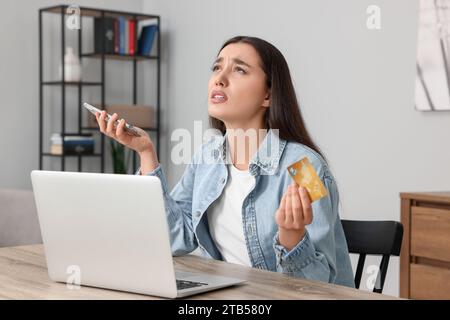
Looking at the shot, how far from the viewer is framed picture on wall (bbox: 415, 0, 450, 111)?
3.68 meters

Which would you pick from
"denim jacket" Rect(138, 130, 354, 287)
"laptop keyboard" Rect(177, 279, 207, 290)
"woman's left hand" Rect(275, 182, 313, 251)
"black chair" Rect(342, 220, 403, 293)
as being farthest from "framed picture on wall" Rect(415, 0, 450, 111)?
"laptop keyboard" Rect(177, 279, 207, 290)

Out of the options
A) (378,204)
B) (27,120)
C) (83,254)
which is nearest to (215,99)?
(83,254)

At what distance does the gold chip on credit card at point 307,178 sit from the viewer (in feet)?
4.63

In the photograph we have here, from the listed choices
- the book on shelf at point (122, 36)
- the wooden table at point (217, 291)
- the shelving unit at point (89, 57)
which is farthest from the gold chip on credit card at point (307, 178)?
the book on shelf at point (122, 36)

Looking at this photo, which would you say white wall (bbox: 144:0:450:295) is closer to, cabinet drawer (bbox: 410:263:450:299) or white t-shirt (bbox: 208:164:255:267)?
cabinet drawer (bbox: 410:263:450:299)

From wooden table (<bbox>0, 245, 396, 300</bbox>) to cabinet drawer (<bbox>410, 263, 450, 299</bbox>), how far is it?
152 centimetres

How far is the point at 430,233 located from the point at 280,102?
1321 mm

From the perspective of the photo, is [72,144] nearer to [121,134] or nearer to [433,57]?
[433,57]

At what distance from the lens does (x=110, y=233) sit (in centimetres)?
145

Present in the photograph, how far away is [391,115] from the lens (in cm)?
403

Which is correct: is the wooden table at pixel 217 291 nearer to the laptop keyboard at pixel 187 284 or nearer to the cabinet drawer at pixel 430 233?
the laptop keyboard at pixel 187 284

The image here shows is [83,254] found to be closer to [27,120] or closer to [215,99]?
[215,99]

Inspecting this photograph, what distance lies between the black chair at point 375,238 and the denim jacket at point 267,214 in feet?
0.46

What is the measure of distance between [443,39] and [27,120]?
2.95 metres
